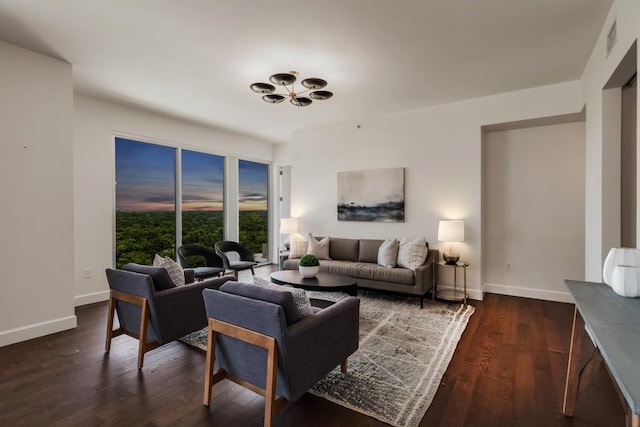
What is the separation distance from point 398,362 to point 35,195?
3.86 metres

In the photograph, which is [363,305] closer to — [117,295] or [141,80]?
[117,295]

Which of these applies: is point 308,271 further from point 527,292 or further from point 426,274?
point 527,292

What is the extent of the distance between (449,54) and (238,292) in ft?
9.93

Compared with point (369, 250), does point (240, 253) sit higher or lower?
lower

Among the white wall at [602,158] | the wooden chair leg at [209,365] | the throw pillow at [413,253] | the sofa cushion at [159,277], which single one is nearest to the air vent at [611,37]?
the white wall at [602,158]

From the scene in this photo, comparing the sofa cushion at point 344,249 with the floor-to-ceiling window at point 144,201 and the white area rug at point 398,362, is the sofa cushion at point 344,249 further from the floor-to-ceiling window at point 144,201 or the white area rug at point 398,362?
the floor-to-ceiling window at point 144,201

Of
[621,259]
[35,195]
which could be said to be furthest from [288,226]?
[621,259]

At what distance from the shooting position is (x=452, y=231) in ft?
14.2

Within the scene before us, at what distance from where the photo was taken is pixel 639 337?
1225 mm

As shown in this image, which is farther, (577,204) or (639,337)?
(577,204)

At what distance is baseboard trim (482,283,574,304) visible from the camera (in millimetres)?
4383

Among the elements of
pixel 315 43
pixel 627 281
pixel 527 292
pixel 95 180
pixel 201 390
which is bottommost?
pixel 201 390

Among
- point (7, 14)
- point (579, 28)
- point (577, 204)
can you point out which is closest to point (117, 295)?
point (7, 14)

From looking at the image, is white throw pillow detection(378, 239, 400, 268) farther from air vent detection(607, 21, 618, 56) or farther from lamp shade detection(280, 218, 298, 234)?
air vent detection(607, 21, 618, 56)
